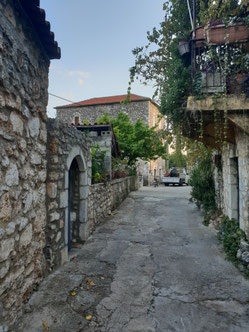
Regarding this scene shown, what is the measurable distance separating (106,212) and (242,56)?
5619 millimetres

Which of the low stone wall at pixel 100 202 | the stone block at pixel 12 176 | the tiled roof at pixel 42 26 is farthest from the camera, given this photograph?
the low stone wall at pixel 100 202

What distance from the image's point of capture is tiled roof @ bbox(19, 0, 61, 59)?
2.29 metres

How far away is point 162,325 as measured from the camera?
2285 mm

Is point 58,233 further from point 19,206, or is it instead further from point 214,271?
point 214,271

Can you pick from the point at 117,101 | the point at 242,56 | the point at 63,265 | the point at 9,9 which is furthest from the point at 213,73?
the point at 117,101

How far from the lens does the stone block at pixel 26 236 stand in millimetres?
2469

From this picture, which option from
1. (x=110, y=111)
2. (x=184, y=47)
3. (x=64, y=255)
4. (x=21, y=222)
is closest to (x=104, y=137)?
(x=184, y=47)

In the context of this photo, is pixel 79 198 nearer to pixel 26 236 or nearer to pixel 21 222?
pixel 26 236

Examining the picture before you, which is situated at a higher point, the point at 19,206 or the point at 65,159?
the point at 65,159

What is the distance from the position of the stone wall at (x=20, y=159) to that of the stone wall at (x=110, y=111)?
1939cm

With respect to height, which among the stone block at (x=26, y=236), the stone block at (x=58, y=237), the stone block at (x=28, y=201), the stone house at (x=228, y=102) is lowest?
the stone block at (x=58, y=237)

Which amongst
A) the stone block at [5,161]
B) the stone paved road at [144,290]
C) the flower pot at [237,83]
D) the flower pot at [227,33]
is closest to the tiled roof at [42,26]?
the stone block at [5,161]

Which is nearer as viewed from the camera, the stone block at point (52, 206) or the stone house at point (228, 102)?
the stone block at point (52, 206)

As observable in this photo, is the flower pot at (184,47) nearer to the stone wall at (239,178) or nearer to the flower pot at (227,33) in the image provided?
the flower pot at (227,33)
